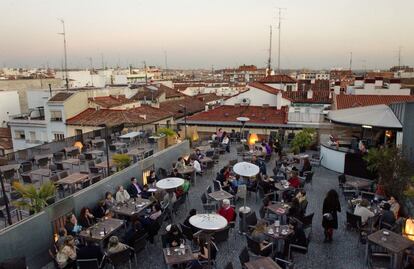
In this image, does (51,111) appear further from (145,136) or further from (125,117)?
(145,136)

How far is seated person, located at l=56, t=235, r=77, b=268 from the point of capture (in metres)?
7.51

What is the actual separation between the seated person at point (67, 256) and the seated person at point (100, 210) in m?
2.36

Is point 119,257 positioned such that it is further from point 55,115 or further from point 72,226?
point 55,115

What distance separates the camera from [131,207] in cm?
1020

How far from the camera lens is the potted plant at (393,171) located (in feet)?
34.8

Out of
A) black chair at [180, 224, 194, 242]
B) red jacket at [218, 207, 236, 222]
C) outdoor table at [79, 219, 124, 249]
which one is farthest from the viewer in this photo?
red jacket at [218, 207, 236, 222]

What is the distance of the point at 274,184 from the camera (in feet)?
40.0

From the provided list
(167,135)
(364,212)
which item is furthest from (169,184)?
(167,135)

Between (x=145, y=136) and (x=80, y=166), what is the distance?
6160 mm

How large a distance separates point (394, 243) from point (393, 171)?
3.97 meters

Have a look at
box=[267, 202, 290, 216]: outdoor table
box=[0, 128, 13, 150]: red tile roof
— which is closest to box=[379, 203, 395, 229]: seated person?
box=[267, 202, 290, 216]: outdoor table

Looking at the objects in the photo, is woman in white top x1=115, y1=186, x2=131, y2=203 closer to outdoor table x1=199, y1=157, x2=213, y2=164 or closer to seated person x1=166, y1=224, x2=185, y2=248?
seated person x1=166, y1=224, x2=185, y2=248

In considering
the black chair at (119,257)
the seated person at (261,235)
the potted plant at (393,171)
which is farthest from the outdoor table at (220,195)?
the potted plant at (393,171)

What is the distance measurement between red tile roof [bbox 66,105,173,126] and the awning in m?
18.0
